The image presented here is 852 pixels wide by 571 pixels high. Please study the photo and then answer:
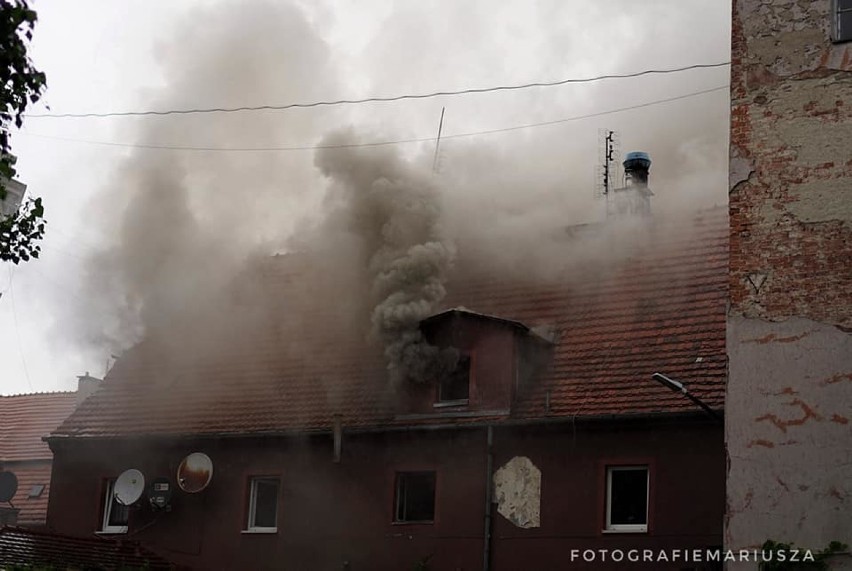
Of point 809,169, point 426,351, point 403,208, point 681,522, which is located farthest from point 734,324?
point 403,208

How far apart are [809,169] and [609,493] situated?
6.52 m

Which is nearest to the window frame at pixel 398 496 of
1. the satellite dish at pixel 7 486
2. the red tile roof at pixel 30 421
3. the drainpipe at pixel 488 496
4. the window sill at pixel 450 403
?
the drainpipe at pixel 488 496

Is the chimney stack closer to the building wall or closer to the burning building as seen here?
the burning building

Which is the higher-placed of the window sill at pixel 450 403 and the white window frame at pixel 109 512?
the window sill at pixel 450 403

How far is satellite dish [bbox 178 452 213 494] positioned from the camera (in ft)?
72.8

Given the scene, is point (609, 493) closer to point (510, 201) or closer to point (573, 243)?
point (573, 243)

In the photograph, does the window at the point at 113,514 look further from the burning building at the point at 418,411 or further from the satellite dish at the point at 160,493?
the satellite dish at the point at 160,493

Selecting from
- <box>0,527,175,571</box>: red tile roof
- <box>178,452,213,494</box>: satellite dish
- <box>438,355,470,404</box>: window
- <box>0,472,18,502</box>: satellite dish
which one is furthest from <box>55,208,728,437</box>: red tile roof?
<box>0,527,175,571</box>: red tile roof

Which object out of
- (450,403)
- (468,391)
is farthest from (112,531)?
(468,391)

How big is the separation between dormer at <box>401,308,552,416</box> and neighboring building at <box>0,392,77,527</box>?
14.7 meters

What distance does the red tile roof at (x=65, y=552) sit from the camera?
68.3ft

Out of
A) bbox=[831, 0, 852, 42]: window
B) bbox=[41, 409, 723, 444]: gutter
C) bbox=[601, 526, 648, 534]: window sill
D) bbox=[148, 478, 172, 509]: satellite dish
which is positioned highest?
bbox=[831, 0, 852, 42]: window

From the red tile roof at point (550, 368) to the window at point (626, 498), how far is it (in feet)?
3.27

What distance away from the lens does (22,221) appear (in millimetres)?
12547
